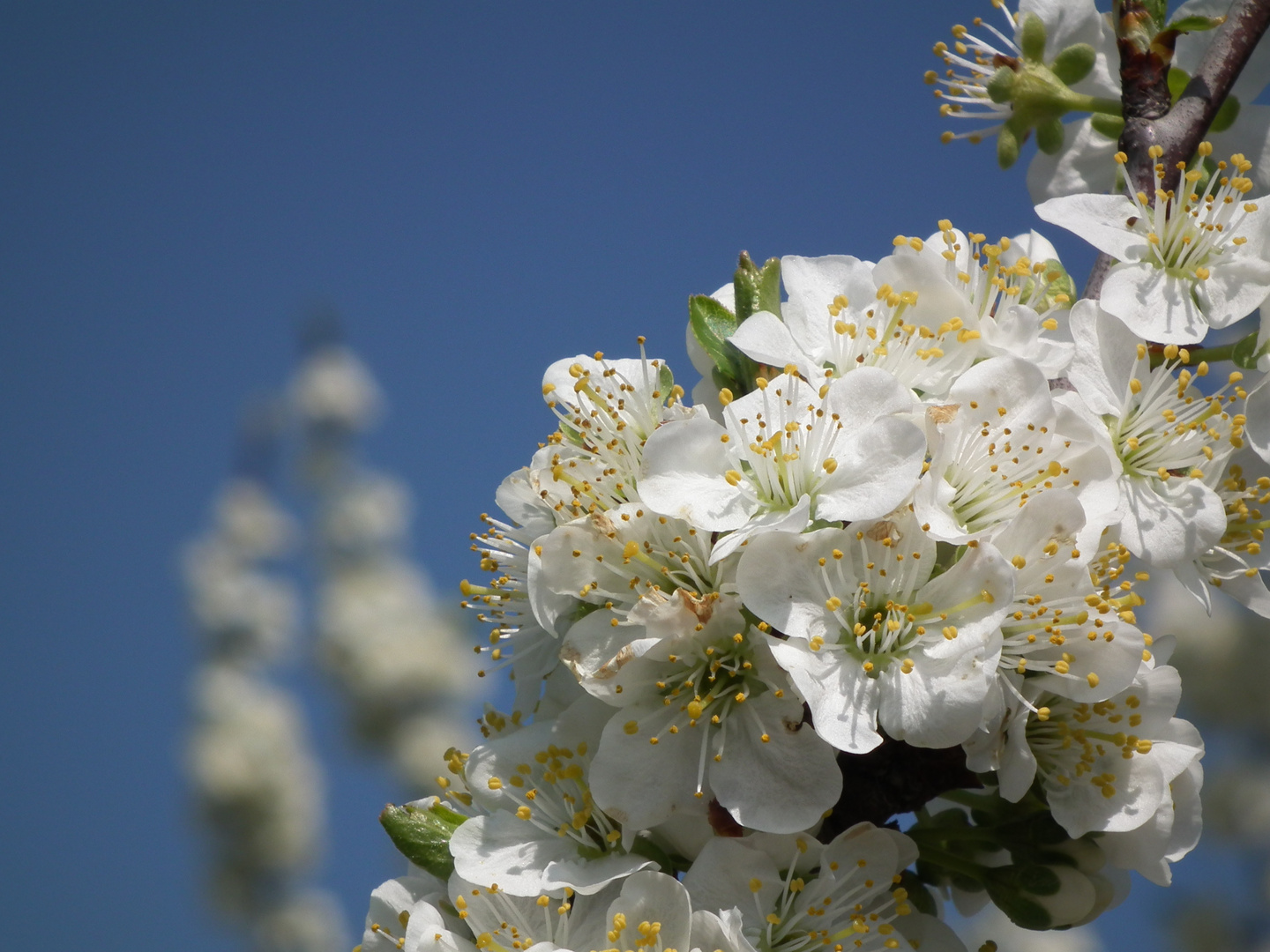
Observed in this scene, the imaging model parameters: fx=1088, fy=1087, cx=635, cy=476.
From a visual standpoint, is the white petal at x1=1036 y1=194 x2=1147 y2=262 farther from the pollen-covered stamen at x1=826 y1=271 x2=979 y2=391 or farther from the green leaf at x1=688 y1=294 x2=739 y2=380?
the green leaf at x1=688 y1=294 x2=739 y2=380

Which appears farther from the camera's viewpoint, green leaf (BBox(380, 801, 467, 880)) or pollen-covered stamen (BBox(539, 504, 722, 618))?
green leaf (BBox(380, 801, 467, 880))

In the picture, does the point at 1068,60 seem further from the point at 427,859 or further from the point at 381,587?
the point at 381,587

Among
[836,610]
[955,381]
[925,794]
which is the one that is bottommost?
[925,794]

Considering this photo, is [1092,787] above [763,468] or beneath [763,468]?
beneath

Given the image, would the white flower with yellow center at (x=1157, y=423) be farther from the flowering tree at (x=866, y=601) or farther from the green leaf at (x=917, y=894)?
the green leaf at (x=917, y=894)

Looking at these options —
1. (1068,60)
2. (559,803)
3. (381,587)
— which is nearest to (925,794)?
(559,803)

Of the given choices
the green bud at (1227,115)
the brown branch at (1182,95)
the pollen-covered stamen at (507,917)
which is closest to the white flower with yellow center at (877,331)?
the brown branch at (1182,95)

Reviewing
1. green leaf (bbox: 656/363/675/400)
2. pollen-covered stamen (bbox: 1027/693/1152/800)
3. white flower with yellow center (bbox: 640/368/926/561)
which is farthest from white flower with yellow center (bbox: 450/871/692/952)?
green leaf (bbox: 656/363/675/400)
